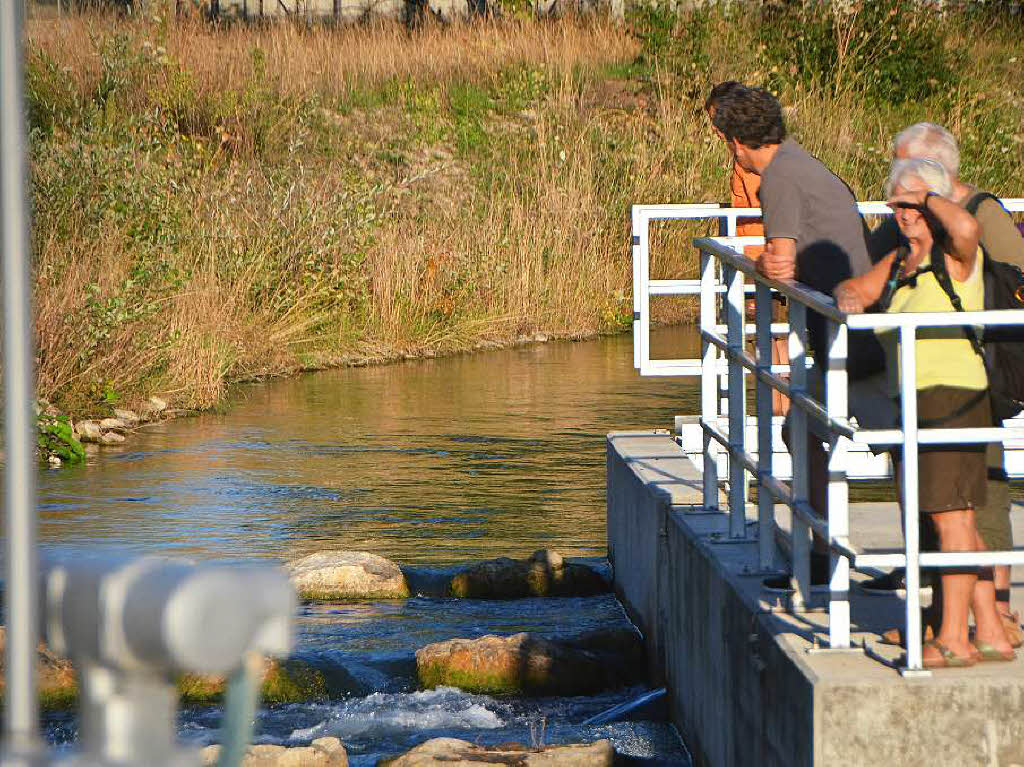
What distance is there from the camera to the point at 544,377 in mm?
17234

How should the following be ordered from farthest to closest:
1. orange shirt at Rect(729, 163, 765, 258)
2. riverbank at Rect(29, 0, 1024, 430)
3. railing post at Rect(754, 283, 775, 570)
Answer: riverbank at Rect(29, 0, 1024, 430) < orange shirt at Rect(729, 163, 765, 258) < railing post at Rect(754, 283, 775, 570)

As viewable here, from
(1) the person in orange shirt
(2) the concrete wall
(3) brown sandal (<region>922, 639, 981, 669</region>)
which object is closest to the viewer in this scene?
(3) brown sandal (<region>922, 639, 981, 669</region>)

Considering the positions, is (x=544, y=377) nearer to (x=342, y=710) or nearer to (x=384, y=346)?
(x=384, y=346)

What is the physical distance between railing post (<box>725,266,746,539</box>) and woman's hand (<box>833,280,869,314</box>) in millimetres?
1121

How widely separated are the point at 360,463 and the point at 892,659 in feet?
29.0

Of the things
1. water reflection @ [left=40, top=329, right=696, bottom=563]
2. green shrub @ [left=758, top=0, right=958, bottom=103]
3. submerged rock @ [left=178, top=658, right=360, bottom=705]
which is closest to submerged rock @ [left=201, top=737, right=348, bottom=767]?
submerged rock @ [left=178, top=658, right=360, bottom=705]

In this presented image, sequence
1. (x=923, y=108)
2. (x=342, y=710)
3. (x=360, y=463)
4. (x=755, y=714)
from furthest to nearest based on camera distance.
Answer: (x=923, y=108)
(x=360, y=463)
(x=342, y=710)
(x=755, y=714)

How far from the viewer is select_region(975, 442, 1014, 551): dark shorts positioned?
4750 millimetres

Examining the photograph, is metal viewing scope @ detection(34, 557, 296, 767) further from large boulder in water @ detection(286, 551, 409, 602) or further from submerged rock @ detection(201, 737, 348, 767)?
large boulder in water @ detection(286, 551, 409, 602)

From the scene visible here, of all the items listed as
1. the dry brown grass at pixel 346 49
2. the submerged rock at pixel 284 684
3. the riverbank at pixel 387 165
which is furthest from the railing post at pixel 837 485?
the dry brown grass at pixel 346 49

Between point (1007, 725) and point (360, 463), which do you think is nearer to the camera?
point (1007, 725)

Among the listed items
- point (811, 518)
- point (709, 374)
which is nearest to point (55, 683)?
point (709, 374)

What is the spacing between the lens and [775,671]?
4.54 metres

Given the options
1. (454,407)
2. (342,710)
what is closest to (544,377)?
(454,407)
